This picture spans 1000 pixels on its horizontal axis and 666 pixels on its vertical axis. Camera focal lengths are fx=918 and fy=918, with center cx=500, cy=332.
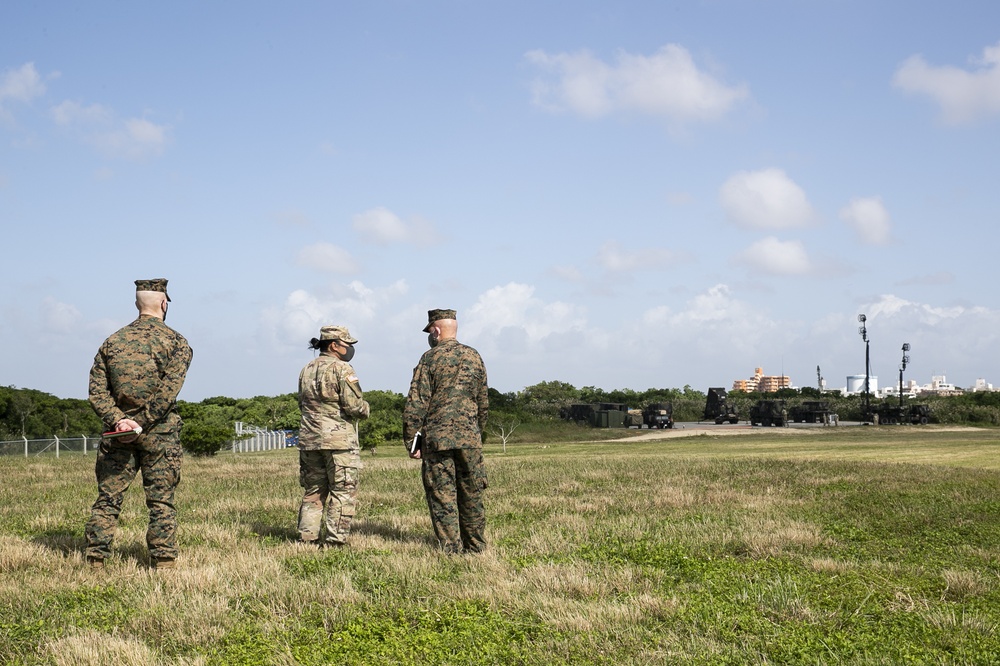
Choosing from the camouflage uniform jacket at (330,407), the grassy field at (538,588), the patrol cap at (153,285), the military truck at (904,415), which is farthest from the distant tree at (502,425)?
the patrol cap at (153,285)

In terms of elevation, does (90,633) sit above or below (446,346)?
below

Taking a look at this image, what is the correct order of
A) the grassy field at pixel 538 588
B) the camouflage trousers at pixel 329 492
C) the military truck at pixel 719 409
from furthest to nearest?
the military truck at pixel 719 409 < the camouflage trousers at pixel 329 492 < the grassy field at pixel 538 588

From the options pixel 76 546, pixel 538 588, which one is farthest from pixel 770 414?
pixel 538 588

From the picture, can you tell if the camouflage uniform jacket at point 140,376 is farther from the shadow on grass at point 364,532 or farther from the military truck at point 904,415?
the military truck at point 904,415

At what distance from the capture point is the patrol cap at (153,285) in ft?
26.0

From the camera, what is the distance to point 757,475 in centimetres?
1680

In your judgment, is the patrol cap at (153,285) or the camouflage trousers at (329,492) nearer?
the patrol cap at (153,285)

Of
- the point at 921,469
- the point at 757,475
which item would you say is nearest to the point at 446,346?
the point at 757,475

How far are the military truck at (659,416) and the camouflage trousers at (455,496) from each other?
49833 millimetres

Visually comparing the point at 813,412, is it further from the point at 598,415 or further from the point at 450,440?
the point at 450,440

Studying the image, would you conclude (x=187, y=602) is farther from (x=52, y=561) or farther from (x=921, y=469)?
(x=921, y=469)

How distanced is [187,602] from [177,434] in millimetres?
2121

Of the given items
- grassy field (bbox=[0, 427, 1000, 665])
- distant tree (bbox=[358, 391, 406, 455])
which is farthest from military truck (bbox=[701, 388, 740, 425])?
grassy field (bbox=[0, 427, 1000, 665])

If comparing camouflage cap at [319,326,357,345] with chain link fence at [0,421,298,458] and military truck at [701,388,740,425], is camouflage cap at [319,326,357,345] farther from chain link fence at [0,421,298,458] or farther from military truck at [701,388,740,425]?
military truck at [701,388,740,425]
